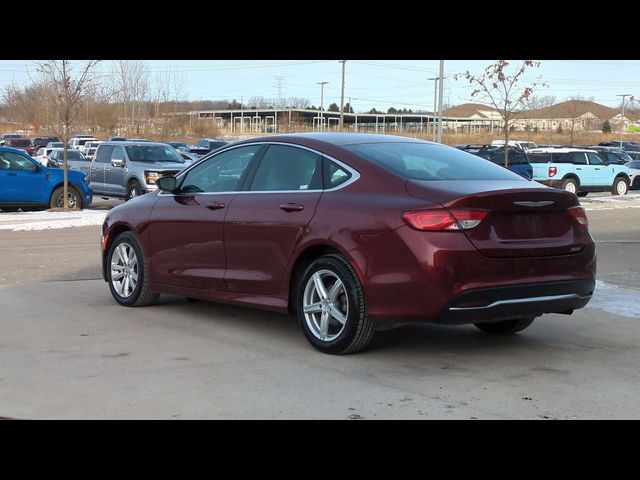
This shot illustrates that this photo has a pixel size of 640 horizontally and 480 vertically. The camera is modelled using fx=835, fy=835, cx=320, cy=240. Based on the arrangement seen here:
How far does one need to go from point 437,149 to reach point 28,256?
23.7 ft

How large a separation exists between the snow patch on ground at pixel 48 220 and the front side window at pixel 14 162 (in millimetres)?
1342

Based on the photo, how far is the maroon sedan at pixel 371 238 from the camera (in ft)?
18.2

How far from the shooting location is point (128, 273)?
8164 mm

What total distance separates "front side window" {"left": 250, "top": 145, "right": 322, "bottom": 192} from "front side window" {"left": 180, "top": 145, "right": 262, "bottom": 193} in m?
0.21

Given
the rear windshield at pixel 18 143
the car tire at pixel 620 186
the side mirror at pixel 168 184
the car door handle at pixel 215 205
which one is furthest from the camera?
the rear windshield at pixel 18 143

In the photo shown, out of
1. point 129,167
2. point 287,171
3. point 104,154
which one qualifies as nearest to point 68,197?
point 129,167

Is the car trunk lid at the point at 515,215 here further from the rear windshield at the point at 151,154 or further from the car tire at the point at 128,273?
the rear windshield at the point at 151,154

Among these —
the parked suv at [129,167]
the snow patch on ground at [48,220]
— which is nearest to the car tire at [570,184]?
the parked suv at [129,167]

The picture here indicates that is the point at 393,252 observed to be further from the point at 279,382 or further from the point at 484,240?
the point at 279,382

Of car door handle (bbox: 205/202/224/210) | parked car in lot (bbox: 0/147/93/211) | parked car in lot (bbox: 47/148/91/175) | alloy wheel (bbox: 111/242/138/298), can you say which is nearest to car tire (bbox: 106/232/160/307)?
alloy wheel (bbox: 111/242/138/298)

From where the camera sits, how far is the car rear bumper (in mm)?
5523

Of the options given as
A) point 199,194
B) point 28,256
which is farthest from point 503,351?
point 28,256

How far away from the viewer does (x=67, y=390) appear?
17.0 ft

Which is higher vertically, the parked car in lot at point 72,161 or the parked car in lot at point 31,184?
the parked car in lot at point 72,161
